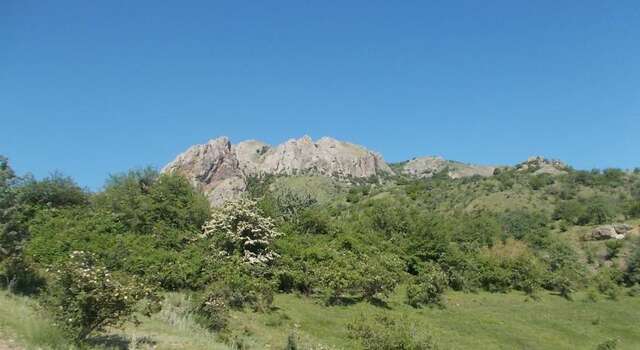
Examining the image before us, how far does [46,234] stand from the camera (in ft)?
90.6

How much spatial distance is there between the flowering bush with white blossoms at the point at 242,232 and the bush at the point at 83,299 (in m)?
18.2

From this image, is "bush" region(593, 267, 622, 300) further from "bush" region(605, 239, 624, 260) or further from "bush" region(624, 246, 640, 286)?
"bush" region(605, 239, 624, 260)

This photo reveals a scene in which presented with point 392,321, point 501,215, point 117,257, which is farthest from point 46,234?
A: point 501,215

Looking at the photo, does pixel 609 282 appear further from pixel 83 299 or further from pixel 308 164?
pixel 308 164

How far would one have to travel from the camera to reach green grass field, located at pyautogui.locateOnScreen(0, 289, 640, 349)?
1413 cm

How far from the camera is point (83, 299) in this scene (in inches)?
466

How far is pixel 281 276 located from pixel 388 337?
16.0 m

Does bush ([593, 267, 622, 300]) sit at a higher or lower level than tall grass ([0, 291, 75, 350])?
higher

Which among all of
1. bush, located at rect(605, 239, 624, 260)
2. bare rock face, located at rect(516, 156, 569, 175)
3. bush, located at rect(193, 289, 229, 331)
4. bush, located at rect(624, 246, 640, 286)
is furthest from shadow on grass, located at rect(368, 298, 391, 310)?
bare rock face, located at rect(516, 156, 569, 175)

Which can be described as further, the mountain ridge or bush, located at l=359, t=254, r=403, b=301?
the mountain ridge

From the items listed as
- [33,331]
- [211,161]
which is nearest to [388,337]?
[33,331]

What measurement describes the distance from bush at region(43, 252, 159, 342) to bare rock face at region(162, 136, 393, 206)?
99.3 m

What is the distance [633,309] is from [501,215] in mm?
26911

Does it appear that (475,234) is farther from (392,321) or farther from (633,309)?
(392,321)
